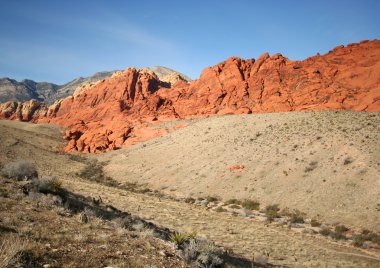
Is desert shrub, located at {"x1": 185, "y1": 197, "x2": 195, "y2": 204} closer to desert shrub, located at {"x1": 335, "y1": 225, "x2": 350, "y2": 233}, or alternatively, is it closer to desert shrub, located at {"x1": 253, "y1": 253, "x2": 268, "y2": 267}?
desert shrub, located at {"x1": 335, "y1": 225, "x2": 350, "y2": 233}

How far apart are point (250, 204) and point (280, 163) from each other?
316 inches

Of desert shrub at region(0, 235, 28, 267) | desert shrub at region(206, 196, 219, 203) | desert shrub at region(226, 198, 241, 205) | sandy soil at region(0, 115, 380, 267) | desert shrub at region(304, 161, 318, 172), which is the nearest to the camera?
desert shrub at region(0, 235, 28, 267)

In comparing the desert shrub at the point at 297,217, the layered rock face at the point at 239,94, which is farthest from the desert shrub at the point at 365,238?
the layered rock face at the point at 239,94

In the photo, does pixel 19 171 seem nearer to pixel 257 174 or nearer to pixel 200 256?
→ pixel 200 256

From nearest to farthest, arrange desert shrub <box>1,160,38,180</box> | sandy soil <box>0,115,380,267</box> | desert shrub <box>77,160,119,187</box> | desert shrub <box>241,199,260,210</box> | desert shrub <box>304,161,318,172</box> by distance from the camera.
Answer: desert shrub <box>1,160,38,180</box>
sandy soil <box>0,115,380,267</box>
desert shrub <box>241,199,260,210</box>
desert shrub <box>304,161,318,172</box>
desert shrub <box>77,160,119,187</box>

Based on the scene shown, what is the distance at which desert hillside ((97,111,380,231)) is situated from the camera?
82.7 feet

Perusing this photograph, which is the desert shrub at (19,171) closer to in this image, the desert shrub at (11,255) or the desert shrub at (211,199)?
the desert shrub at (11,255)

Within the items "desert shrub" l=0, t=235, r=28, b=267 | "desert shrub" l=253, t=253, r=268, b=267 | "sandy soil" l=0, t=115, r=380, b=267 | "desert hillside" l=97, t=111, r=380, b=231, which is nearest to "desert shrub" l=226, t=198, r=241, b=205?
"desert hillside" l=97, t=111, r=380, b=231

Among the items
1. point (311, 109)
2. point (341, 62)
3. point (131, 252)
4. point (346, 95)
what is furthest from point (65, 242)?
point (341, 62)

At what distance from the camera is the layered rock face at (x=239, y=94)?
2162 inches

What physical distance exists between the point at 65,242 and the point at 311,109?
168ft

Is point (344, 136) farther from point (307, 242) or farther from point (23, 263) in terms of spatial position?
point (23, 263)

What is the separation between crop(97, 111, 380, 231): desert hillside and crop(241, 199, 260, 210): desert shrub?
0.77 meters

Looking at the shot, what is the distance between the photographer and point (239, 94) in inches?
2709
